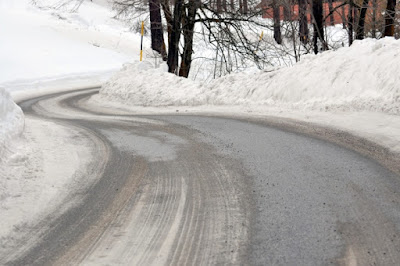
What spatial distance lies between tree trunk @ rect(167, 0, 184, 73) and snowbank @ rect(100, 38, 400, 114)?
7.83 feet

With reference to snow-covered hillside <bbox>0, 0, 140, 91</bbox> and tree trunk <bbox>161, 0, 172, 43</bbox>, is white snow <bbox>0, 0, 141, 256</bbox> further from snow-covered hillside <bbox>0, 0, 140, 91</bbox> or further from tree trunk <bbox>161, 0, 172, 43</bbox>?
tree trunk <bbox>161, 0, 172, 43</bbox>

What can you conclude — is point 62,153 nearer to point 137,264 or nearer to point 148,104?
point 137,264

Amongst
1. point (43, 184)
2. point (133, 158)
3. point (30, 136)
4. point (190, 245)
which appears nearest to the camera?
point (190, 245)

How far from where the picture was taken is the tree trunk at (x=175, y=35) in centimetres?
1698

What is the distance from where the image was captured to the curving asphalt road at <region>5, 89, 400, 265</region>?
371 cm

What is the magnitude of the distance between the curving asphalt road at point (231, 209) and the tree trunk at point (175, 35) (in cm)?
999

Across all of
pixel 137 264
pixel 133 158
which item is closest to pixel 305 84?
pixel 133 158

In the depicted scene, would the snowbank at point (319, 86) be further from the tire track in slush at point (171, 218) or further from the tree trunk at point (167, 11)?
the tire track in slush at point (171, 218)

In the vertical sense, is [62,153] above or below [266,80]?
below

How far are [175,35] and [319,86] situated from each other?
7873 millimetres

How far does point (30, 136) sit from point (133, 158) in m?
2.55

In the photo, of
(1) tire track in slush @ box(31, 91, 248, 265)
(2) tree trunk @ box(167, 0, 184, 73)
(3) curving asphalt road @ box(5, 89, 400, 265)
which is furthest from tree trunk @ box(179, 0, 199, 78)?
(1) tire track in slush @ box(31, 91, 248, 265)

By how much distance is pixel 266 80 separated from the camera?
41.5 feet

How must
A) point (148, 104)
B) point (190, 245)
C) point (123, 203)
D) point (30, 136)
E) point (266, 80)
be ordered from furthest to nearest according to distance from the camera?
point (148, 104)
point (266, 80)
point (30, 136)
point (123, 203)
point (190, 245)
